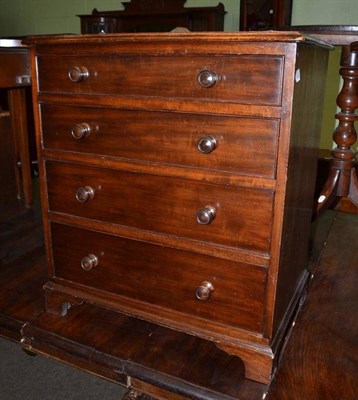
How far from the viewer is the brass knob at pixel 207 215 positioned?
1.04m

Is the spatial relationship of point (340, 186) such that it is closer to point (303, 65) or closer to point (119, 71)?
point (303, 65)

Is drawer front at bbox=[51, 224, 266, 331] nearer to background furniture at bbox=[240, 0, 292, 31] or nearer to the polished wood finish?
the polished wood finish

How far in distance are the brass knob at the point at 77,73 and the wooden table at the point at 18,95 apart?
0.60 metres

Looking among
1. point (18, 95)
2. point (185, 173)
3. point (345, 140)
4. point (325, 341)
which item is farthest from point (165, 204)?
point (345, 140)

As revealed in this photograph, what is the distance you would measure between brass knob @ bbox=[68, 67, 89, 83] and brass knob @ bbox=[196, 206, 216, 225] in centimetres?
44

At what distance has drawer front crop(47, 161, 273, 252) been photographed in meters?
1.01

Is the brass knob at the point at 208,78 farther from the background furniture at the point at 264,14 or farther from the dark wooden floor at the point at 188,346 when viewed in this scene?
the background furniture at the point at 264,14

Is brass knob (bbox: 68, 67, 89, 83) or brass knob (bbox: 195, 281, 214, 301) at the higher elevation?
brass knob (bbox: 68, 67, 89, 83)

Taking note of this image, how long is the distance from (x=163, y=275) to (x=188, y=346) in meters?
0.25

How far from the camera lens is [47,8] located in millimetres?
5148

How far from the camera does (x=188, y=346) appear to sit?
4.14 feet

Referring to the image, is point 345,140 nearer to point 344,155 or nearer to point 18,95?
point 344,155

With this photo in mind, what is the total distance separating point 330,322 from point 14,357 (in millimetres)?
1253

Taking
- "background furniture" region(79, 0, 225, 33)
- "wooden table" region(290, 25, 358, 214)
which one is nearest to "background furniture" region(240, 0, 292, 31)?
"background furniture" region(79, 0, 225, 33)
